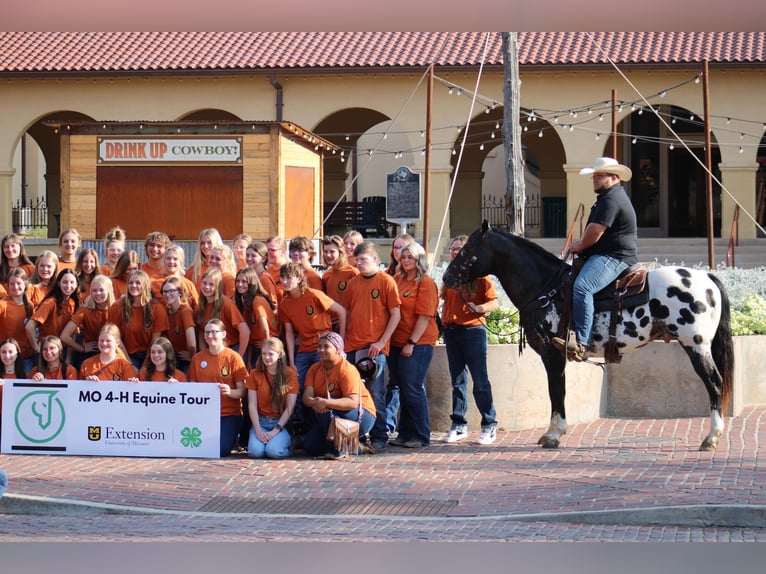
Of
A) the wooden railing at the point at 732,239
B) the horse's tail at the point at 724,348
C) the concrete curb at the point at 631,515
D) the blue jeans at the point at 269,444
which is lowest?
the concrete curb at the point at 631,515

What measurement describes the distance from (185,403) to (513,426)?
3.39 metres

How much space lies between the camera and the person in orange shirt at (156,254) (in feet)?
37.7

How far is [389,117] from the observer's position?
31172 millimetres

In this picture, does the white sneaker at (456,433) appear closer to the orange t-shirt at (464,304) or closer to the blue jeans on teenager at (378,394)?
the blue jeans on teenager at (378,394)

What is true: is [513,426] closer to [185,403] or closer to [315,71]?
[185,403]

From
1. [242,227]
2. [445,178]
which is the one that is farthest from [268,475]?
[445,178]

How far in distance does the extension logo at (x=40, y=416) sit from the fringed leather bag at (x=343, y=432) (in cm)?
248

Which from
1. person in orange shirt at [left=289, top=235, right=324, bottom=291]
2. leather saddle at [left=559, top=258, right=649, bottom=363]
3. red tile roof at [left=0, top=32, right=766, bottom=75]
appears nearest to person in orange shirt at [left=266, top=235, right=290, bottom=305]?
person in orange shirt at [left=289, top=235, right=324, bottom=291]

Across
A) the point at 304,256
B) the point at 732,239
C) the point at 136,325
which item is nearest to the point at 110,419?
the point at 136,325

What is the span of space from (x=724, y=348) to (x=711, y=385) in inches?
16.0

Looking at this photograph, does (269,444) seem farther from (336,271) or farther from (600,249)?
(600,249)

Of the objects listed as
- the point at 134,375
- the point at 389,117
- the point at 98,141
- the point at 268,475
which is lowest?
the point at 268,475

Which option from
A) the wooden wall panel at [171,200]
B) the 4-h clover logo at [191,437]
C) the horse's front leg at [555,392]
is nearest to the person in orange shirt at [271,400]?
the 4-h clover logo at [191,437]

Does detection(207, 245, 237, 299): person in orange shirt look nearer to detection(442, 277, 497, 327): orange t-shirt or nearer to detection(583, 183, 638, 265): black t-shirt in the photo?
detection(442, 277, 497, 327): orange t-shirt
